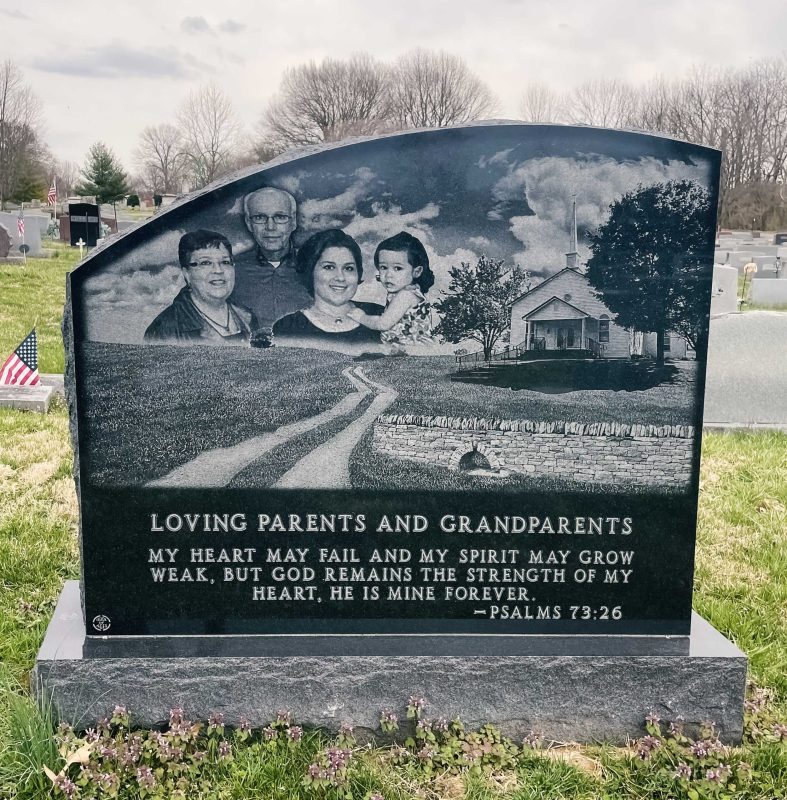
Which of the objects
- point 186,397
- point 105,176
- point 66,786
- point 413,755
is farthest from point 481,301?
point 105,176

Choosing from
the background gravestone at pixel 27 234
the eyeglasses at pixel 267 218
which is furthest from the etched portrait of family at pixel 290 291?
the background gravestone at pixel 27 234

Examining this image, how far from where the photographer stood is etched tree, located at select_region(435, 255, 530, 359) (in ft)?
9.83

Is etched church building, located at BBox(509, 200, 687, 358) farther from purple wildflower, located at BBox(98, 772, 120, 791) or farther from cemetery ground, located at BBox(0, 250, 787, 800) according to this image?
purple wildflower, located at BBox(98, 772, 120, 791)

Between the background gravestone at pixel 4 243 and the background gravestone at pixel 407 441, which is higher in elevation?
the background gravestone at pixel 4 243

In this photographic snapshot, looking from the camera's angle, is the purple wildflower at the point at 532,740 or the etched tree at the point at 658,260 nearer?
the etched tree at the point at 658,260

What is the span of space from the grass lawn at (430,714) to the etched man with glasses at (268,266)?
1.48 meters

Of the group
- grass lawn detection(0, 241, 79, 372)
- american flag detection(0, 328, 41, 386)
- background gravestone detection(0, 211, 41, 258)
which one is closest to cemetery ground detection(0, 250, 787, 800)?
american flag detection(0, 328, 41, 386)

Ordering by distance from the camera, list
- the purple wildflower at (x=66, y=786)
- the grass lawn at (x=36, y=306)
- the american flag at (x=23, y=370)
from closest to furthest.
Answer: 1. the purple wildflower at (x=66, y=786)
2. the american flag at (x=23, y=370)
3. the grass lawn at (x=36, y=306)

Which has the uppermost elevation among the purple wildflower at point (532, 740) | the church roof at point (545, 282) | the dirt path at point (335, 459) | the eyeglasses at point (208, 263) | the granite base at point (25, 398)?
the eyeglasses at point (208, 263)

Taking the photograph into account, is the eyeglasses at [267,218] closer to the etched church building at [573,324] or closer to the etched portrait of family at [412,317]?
the etched portrait of family at [412,317]

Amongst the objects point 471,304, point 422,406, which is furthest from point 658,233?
point 422,406

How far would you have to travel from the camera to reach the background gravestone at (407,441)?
2.96 metres

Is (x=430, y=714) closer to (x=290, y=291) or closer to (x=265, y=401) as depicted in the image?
(x=265, y=401)

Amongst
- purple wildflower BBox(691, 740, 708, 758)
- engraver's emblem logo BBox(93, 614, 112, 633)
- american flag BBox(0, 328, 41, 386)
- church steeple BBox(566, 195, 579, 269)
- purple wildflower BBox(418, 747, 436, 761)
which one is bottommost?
purple wildflower BBox(418, 747, 436, 761)
